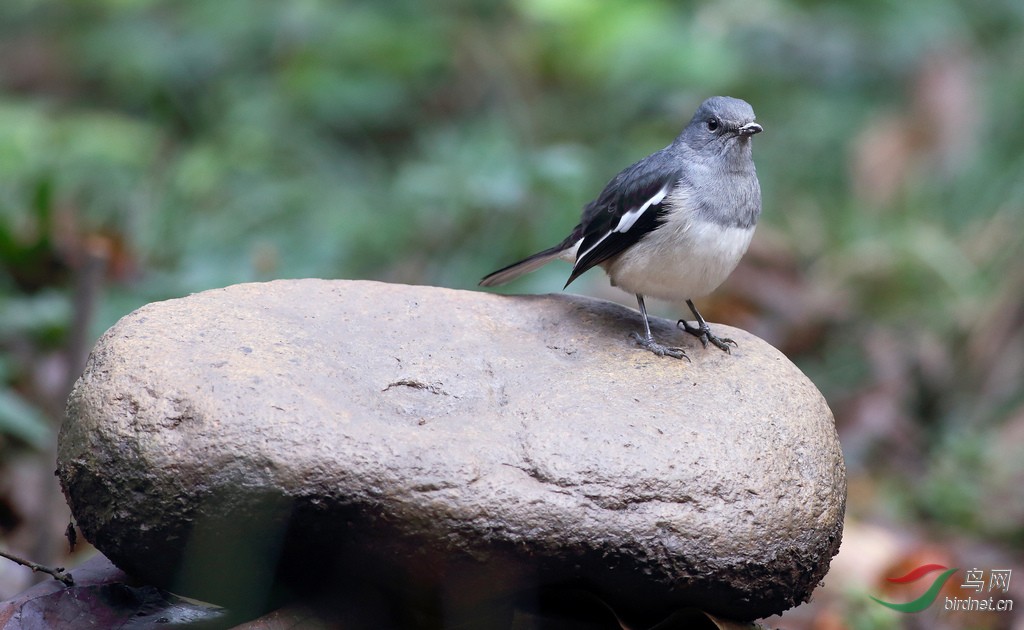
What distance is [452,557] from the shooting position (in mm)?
3096

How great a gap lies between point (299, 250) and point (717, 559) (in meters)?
5.16

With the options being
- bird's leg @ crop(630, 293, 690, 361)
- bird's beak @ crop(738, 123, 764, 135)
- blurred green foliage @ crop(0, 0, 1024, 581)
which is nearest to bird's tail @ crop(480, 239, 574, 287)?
bird's leg @ crop(630, 293, 690, 361)

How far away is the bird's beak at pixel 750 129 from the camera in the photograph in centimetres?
433

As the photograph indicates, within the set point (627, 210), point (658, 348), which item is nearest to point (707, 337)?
point (658, 348)

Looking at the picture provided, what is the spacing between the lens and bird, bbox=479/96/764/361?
419 cm

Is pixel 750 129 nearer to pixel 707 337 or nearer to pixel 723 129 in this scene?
pixel 723 129

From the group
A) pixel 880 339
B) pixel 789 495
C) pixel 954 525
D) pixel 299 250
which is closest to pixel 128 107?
pixel 299 250

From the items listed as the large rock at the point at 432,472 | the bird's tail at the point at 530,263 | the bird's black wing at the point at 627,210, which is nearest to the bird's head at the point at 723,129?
the bird's black wing at the point at 627,210

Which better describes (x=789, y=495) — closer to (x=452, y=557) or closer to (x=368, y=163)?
(x=452, y=557)

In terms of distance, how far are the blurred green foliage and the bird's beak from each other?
2.27 m

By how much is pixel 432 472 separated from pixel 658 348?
132 centimetres

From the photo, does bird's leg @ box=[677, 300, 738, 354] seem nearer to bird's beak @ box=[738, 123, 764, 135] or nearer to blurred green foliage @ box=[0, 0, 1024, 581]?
bird's beak @ box=[738, 123, 764, 135]

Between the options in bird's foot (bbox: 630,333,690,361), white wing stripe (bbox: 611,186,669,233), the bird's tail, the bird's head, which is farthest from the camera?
the bird's tail

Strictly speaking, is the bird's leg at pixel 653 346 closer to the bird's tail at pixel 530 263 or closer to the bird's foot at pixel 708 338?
the bird's foot at pixel 708 338
